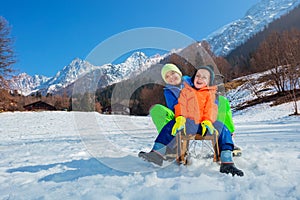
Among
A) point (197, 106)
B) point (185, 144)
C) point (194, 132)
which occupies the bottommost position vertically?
point (185, 144)

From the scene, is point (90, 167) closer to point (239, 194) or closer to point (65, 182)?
point (65, 182)

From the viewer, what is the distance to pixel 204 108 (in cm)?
271

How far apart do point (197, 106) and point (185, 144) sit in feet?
1.48

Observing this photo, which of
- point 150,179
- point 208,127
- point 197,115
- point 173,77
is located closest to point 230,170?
point 208,127

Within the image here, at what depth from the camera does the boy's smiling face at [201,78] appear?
9.16 feet

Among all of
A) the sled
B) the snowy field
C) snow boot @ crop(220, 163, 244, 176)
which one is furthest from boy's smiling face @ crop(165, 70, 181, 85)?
snow boot @ crop(220, 163, 244, 176)

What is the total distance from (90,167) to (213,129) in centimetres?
156

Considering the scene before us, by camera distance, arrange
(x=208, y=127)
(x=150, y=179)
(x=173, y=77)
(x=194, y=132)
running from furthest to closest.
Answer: (x=173, y=77), (x=194, y=132), (x=208, y=127), (x=150, y=179)

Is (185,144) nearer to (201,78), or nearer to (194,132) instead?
(194,132)

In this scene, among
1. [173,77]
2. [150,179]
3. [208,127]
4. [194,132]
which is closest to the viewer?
[150,179]

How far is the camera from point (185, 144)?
276 centimetres

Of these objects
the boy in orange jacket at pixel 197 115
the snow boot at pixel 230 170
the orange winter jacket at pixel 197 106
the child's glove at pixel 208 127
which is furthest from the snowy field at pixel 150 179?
the orange winter jacket at pixel 197 106

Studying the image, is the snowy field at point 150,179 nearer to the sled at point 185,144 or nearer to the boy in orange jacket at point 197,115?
the sled at point 185,144

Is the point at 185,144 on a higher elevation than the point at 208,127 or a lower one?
lower
